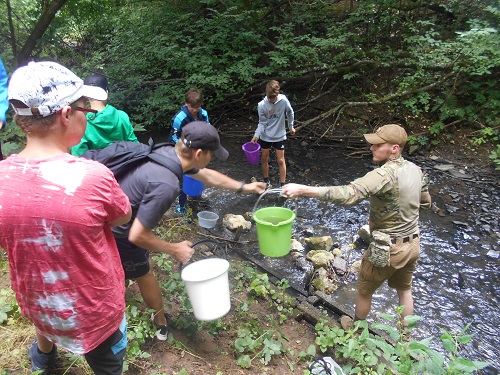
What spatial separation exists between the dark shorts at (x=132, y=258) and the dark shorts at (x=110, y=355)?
638mm

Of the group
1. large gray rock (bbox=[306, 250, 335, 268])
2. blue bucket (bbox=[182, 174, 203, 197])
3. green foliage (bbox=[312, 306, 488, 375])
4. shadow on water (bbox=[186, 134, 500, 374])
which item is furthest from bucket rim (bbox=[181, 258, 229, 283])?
blue bucket (bbox=[182, 174, 203, 197])

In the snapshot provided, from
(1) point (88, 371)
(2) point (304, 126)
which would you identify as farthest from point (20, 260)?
(2) point (304, 126)

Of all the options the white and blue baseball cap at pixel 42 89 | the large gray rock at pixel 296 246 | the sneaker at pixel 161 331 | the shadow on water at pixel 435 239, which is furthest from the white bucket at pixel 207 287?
the large gray rock at pixel 296 246

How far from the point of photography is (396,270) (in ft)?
10.6

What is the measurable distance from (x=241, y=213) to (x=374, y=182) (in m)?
3.21

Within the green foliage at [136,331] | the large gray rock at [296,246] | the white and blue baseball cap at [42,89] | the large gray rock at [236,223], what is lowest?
the large gray rock at [296,246]

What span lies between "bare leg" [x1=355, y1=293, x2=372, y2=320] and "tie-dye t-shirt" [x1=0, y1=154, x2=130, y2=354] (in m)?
2.41

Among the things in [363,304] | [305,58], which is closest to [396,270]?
[363,304]

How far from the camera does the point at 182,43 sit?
31.0 ft

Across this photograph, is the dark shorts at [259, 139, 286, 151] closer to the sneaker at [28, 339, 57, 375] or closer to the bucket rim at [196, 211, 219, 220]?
the bucket rim at [196, 211, 219, 220]

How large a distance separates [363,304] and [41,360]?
8.81ft

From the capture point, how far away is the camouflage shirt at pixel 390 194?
284 cm

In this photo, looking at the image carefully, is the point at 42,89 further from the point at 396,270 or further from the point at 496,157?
the point at 496,157

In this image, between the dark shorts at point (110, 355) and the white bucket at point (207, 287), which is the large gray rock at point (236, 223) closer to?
the white bucket at point (207, 287)
